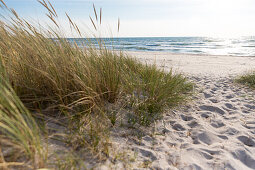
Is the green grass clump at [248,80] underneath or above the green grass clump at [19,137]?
underneath

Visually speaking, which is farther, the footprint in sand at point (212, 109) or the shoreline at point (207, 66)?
the shoreline at point (207, 66)

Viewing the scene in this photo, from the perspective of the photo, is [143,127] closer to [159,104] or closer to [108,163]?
[159,104]

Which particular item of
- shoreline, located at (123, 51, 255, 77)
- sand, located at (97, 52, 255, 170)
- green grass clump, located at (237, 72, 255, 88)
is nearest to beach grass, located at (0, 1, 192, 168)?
sand, located at (97, 52, 255, 170)

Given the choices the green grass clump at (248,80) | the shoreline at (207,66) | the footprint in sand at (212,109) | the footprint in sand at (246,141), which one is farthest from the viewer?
the shoreline at (207,66)

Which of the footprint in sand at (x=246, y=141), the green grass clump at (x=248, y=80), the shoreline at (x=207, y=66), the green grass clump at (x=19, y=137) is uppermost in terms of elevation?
the green grass clump at (x=19, y=137)

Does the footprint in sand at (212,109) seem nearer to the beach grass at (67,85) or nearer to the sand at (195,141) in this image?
the sand at (195,141)

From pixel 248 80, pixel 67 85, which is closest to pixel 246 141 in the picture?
pixel 67 85

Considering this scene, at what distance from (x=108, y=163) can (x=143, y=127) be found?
2.27 feet

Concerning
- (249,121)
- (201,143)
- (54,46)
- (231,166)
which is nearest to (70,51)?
(54,46)

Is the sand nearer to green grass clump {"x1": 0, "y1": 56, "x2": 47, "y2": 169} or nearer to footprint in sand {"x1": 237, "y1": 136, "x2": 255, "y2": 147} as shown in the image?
footprint in sand {"x1": 237, "y1": 136, "x2": 255, "y2": 147}

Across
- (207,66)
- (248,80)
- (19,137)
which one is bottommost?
(207,66)

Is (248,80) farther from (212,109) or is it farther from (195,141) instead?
(195,141)

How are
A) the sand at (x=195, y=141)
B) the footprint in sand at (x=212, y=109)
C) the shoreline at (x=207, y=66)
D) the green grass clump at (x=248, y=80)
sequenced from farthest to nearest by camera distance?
1. the shoreline at (x=207, y=66)
2. the green grass clump at (x=248, y=80)
3. the footprint in sand at (x=212, y=109)
4. the sand at (x=195, y=141)

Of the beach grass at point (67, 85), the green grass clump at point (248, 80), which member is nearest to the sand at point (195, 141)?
the beach grass at point (67, 85)
